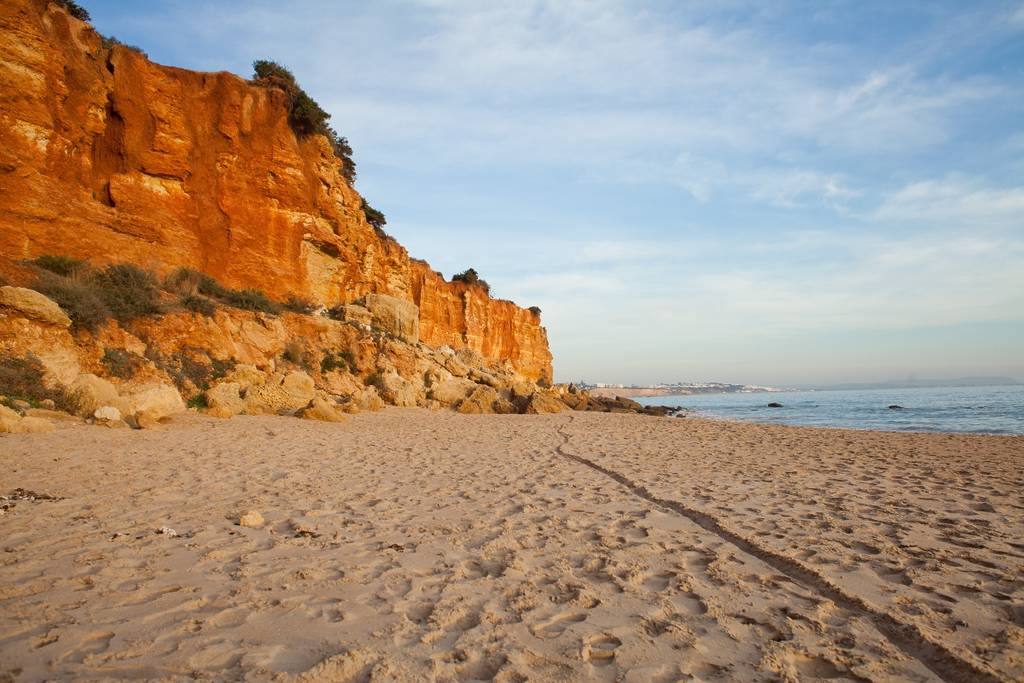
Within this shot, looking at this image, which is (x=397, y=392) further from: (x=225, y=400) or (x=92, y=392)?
(x=92, y=392)

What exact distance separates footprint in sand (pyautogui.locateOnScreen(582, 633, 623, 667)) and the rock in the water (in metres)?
3.07

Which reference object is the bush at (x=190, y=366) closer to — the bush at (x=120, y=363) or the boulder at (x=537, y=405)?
the bush at (x=120, y=363)

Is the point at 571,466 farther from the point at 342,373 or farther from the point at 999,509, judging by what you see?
the point at 342,373

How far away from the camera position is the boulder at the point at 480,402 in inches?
775

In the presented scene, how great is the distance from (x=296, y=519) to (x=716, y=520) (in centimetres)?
382

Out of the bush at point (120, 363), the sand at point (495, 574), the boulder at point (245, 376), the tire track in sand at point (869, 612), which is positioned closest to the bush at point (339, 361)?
the boulder at point (245, 376)

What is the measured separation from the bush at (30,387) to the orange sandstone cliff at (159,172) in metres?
5.85

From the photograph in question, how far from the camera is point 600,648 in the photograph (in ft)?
7.86

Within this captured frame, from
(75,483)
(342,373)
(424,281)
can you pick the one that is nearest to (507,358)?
(424,281)

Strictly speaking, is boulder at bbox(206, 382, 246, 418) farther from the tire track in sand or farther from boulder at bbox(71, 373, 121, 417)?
the tire track in sand

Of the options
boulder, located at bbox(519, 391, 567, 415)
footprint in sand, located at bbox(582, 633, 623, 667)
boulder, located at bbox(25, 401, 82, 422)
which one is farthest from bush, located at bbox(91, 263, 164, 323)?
footprint in sand, located at bbox(582, 633, 623, 667)

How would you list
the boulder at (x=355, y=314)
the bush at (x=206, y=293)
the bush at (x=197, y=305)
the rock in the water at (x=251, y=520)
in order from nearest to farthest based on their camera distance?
the rock in the water at (x=251, y=520) < the bush at (x=197, y=305) < the bush at (x=206, y=293) < the boulder at (x=355, y=314)

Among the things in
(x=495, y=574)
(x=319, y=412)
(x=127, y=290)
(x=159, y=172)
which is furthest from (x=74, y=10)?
(x=495, y=574)

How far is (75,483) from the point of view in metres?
5.16
